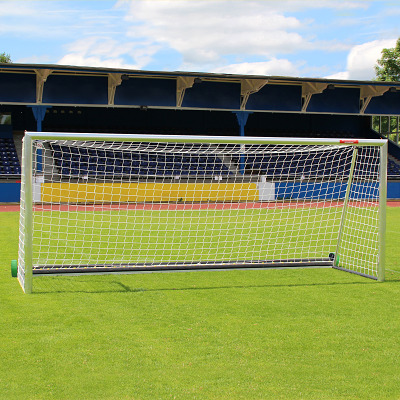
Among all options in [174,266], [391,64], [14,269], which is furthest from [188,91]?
[391,64]

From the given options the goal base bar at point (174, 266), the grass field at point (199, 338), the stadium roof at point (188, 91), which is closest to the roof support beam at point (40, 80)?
the stadium roof at point (188, 91)

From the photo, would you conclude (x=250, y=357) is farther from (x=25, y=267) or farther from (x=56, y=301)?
(x=25, y=267)

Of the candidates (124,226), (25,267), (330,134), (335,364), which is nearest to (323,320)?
(335,364)

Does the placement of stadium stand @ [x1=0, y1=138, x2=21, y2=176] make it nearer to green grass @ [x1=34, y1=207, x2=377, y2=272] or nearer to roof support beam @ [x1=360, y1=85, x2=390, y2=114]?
green grass @ [x1=34, y1=207, x2=377, y2=272]

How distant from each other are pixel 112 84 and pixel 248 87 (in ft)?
19.8

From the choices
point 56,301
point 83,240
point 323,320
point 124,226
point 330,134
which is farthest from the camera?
point 330,134

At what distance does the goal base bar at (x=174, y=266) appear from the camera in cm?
707

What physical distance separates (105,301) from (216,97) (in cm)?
1907

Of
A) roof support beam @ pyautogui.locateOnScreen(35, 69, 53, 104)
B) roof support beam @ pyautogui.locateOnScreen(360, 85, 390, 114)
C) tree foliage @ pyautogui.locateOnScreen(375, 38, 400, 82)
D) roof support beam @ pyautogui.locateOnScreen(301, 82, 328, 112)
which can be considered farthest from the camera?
tree foliage @ pyautogui.locateOnScreen(375, 38, 400, 82)

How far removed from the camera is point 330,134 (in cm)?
2986

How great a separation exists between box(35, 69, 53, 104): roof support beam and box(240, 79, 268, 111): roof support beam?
27.6 ft

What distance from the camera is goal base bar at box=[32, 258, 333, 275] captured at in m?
7.07

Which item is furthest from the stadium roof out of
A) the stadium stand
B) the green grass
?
the green grass

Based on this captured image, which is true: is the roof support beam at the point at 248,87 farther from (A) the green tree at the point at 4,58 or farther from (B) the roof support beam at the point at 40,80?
(A) the green tree at the point at 4,58
